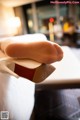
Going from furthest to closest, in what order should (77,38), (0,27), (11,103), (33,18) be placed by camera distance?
(33,18) < (77,38) < (0,27) < (11,103)

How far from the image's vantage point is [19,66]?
0.57 meters

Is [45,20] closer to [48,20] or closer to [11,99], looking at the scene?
[48,20]

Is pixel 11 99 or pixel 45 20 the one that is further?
pixel 45 20

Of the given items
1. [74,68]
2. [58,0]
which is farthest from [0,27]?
[74,68]

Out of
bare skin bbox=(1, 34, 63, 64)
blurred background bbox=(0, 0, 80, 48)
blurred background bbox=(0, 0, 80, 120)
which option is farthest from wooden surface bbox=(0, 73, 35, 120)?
blurred background bbox=(0, 0, 80, 48)

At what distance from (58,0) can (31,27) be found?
1.21m

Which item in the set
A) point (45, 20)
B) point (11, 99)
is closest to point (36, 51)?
point (11, 99)

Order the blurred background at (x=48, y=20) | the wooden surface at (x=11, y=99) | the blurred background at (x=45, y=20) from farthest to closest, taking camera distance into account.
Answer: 1. the blurred background at (x=48, y=20)
2. the blurred background at (x=45, y=20)
3. the wooden surface at (x=11, y=99)

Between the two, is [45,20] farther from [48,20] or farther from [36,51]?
[36,51]

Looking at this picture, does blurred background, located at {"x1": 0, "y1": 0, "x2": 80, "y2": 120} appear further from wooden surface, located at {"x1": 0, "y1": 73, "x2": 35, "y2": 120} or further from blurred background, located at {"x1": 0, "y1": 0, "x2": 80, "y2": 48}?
wooden surface, located at {"x1": 0, "y1": 73, "x2": 35, "y2": 120}

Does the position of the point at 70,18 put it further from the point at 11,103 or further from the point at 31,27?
the point at 11,103

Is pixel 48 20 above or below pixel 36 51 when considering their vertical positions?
below

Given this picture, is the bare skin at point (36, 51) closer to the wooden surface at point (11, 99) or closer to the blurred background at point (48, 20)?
the wooden surface at point (11, 99)

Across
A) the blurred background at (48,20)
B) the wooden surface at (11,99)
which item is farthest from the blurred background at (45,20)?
the wooden surface at (11,99)
